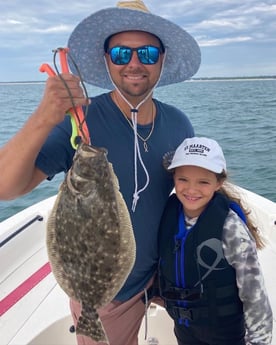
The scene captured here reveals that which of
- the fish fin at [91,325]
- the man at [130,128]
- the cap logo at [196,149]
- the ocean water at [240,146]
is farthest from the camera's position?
the ocean water at [240,146]

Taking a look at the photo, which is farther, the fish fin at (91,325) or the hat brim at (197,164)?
the hat brim at (197,164)

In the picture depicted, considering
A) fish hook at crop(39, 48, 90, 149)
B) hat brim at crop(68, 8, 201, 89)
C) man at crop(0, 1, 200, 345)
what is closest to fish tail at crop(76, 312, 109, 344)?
man at crop(0, 1, 200, 345)

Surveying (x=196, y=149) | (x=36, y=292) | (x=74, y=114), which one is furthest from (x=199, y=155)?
(x=36, y=292)

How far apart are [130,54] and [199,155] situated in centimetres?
66

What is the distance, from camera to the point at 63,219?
153cm

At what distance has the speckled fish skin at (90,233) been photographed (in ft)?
4.73

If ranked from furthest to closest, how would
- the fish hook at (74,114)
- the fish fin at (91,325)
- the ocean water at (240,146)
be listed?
the ocean water at (240,146) < the fish fin at (91,325) < the fish hook at (74,114)

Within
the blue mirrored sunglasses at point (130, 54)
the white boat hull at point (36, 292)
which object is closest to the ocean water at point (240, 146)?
the white boat hull at point (36, 292)

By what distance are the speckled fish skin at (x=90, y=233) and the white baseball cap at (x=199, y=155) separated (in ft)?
2.35

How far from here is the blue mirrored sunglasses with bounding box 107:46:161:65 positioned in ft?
6.59

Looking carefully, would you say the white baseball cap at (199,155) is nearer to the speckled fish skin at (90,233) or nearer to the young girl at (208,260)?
the young girl at (208,260)

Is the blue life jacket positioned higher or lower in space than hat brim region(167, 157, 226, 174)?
lower

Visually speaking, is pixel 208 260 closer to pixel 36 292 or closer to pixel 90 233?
pixel 90 233

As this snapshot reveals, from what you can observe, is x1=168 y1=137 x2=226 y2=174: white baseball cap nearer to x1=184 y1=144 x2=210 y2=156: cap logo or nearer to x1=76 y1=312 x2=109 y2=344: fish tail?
x1=184 y1=144 x2=210 y2=156: cap logo
